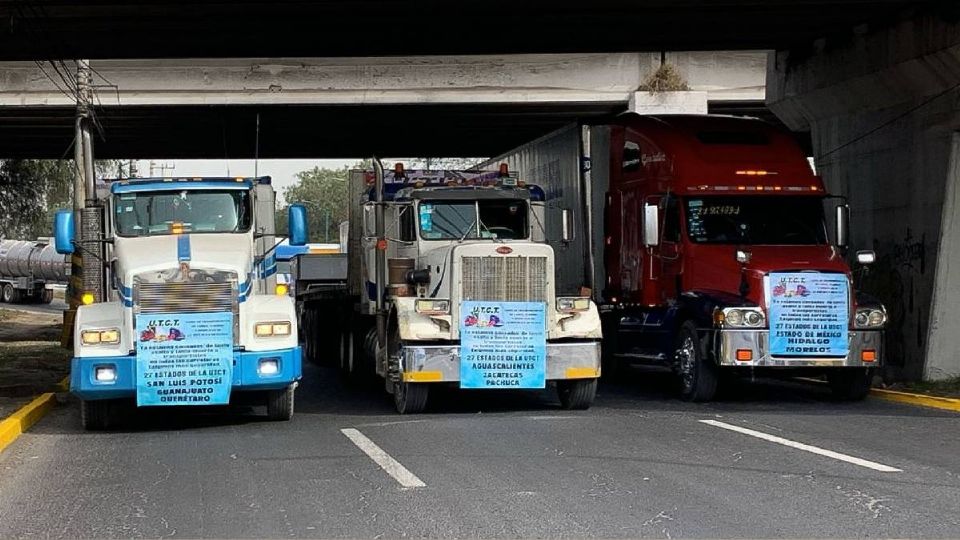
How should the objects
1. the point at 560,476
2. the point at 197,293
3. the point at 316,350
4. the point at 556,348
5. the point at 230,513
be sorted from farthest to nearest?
the point at 316,350, the point at 556,348, the point at 197,293, the point at 560,476, the point at 230,513

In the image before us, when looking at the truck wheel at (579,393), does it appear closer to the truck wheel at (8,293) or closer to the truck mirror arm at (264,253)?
the truck mirror arm at (264,253)

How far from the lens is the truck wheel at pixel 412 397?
634 inches

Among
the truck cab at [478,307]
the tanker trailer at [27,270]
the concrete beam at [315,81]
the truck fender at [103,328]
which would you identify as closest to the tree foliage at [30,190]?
the concrete beam at [315,81]

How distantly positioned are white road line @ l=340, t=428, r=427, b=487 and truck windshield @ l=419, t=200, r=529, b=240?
3.66 m

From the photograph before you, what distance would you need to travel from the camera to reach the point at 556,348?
16203 millimetres

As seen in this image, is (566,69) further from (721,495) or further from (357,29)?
(721,495)

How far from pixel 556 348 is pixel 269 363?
358cm

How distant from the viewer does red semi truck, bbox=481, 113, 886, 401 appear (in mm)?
16875

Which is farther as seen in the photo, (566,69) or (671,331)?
(566,69)

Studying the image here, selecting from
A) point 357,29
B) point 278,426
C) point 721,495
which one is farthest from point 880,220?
point 721,495

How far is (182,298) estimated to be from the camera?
1471cm

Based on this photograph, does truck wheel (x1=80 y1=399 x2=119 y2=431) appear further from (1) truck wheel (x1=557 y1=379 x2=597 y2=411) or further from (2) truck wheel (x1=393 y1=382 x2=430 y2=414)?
(1) truck wheel (x1=557 y1=379 x2=597 y2=411)

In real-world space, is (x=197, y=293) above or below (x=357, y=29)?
below

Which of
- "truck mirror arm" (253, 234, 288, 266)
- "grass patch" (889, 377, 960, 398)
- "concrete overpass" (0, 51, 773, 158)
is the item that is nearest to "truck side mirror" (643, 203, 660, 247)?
"grass patch" (889, 377, 960, 398)
